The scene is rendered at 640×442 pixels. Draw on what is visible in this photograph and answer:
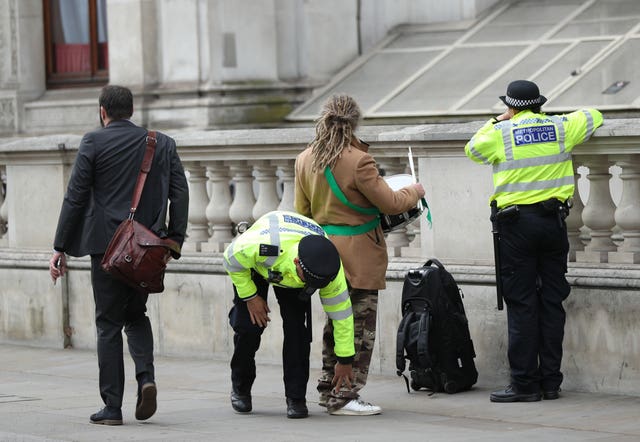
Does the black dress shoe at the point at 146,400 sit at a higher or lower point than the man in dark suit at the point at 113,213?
lower

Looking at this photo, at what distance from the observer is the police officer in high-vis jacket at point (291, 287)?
8.53m

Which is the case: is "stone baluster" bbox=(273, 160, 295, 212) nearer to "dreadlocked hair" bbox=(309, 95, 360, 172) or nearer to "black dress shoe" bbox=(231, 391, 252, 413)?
"dreadlocked hair" bbox=(309, 95, 360, 172)

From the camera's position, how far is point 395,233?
1094cm

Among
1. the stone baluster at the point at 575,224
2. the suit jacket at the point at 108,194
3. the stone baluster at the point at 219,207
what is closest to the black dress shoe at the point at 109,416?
the suit jacket at the point at 108,194

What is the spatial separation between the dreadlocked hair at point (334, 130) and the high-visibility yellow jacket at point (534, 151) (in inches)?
31.8

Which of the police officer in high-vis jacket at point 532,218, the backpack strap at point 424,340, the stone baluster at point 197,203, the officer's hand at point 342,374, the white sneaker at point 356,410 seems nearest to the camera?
the officer's hand at point 342,374

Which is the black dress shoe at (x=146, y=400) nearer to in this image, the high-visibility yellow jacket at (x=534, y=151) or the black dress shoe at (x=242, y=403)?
the black dress shoe at (x=242, y=403)

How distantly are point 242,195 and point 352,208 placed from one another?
8.80 feet

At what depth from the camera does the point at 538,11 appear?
15.4m

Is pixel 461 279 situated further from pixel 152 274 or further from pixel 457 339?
pixel 152 274

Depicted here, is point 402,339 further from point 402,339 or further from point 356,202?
point 356,202

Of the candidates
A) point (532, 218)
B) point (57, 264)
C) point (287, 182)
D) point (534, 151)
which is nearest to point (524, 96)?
point (534, 151)

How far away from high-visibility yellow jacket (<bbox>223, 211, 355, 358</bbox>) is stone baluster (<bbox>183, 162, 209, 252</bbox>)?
3341 millimetres

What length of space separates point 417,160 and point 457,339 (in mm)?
1388
